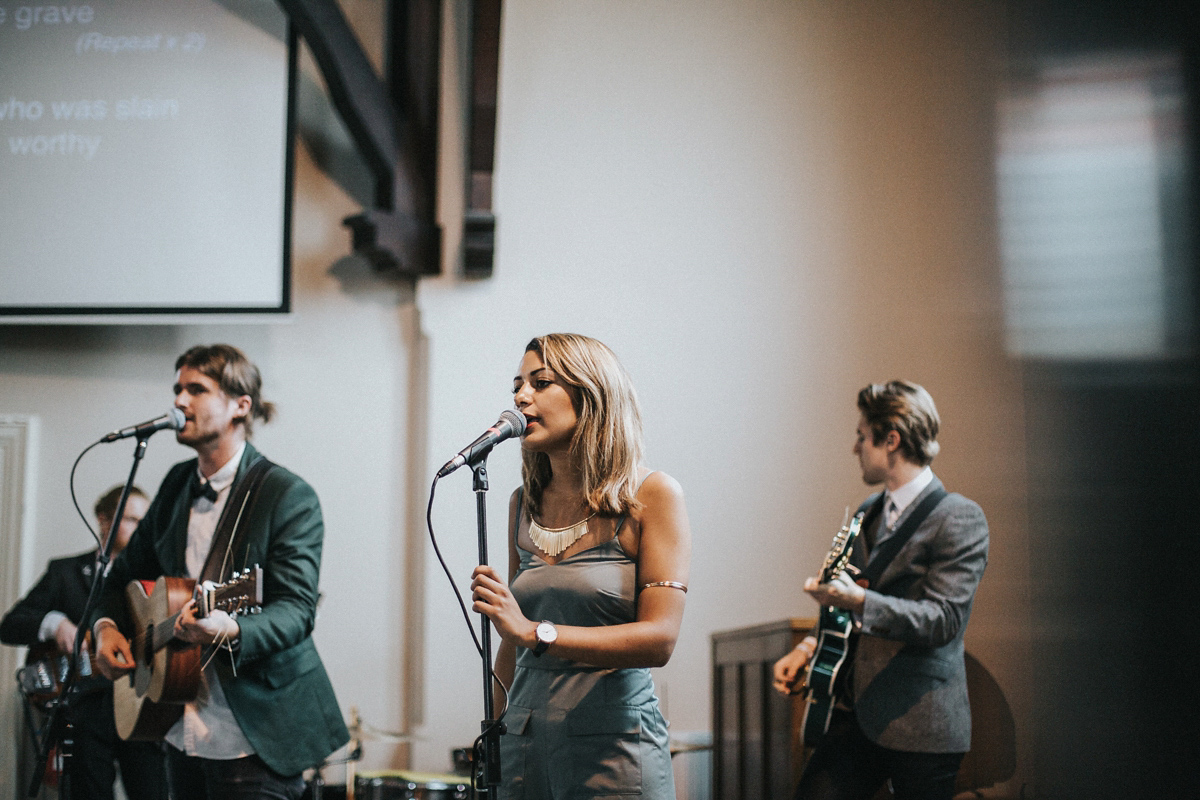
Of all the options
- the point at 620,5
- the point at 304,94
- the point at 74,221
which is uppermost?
the point at 620,5

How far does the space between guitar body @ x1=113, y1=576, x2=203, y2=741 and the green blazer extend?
0.26 ft

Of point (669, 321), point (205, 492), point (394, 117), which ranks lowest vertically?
point (205, 492)

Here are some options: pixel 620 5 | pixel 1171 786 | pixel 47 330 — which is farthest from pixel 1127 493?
pixel 47 330

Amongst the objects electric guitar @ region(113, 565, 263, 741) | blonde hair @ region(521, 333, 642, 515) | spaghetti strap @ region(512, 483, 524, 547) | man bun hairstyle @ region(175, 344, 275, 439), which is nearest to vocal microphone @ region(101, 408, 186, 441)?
man bun hairstyle @ region(175, 344, 275, 439)

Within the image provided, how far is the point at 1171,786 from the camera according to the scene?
1187 millimetres

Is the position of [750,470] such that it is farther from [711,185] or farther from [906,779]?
Answer: [906,779]

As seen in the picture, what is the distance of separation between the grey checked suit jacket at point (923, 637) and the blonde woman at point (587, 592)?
0.85 metres

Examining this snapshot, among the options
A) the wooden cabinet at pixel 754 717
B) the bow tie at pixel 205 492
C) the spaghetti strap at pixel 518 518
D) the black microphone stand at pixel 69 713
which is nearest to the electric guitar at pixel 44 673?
the black microphone stand at pixel 69 713

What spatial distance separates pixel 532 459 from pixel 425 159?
3180mm

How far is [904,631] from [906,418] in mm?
600

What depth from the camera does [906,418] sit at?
9.32 feet

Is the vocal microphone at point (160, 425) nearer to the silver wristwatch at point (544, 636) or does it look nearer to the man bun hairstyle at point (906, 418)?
the silver wristwatch at point (544, 636)

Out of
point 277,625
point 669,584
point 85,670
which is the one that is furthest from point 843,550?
point 85,670

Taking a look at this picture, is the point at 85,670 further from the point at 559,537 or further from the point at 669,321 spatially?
the point at 669,321
